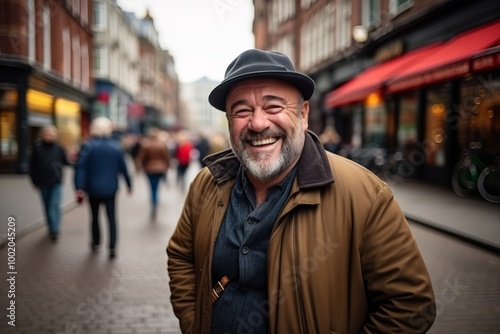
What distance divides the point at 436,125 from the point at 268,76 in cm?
1238

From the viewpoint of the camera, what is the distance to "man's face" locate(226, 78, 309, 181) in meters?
1.72

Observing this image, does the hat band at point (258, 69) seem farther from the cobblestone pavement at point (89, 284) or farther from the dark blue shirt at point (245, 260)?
the cobblestone pavement at point (89, 284)

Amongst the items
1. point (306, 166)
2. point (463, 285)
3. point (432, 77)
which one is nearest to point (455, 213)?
point (432, 77)

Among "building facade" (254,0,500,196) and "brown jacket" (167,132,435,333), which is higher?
"building facade" (254,0,500,196)

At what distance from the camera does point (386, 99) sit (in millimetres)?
15688

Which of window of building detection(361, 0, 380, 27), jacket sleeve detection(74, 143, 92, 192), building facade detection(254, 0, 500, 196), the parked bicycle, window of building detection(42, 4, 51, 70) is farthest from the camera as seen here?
window of building detection(361, 0, 380, 27)

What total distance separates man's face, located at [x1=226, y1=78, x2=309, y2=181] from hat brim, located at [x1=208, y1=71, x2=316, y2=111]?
0.03 m

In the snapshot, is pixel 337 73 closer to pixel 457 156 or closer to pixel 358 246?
pixel 457 156

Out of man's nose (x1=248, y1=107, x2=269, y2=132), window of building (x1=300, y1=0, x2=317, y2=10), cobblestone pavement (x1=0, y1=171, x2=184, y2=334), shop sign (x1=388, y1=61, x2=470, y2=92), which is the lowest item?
cobblestone pavement (x1=0, y1=171, x2=184, y2=334)

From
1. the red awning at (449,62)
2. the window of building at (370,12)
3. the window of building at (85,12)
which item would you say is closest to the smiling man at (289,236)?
the window of building at (85,12)

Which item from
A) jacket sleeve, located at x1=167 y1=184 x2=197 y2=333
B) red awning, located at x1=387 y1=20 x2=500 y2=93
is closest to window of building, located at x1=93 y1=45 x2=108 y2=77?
red awning, located at x1=387 y1=20 x2=500 y2=93

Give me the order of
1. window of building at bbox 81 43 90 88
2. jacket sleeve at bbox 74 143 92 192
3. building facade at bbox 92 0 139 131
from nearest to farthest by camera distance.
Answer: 1. jacket sleeve at bbox 74 143 92 192
2. window of building at bbox 81 43 90 88
3. building facade at bbox 92 0 139 131

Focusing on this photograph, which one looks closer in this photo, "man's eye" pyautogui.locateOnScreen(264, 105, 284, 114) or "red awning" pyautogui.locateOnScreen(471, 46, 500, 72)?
"man's eye" pyautogui.locateOnScreen(264, 105, 284, 114)

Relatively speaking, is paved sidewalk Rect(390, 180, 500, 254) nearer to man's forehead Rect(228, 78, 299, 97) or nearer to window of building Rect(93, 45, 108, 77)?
man's forehead Rect(228, 78, 299, 97)
